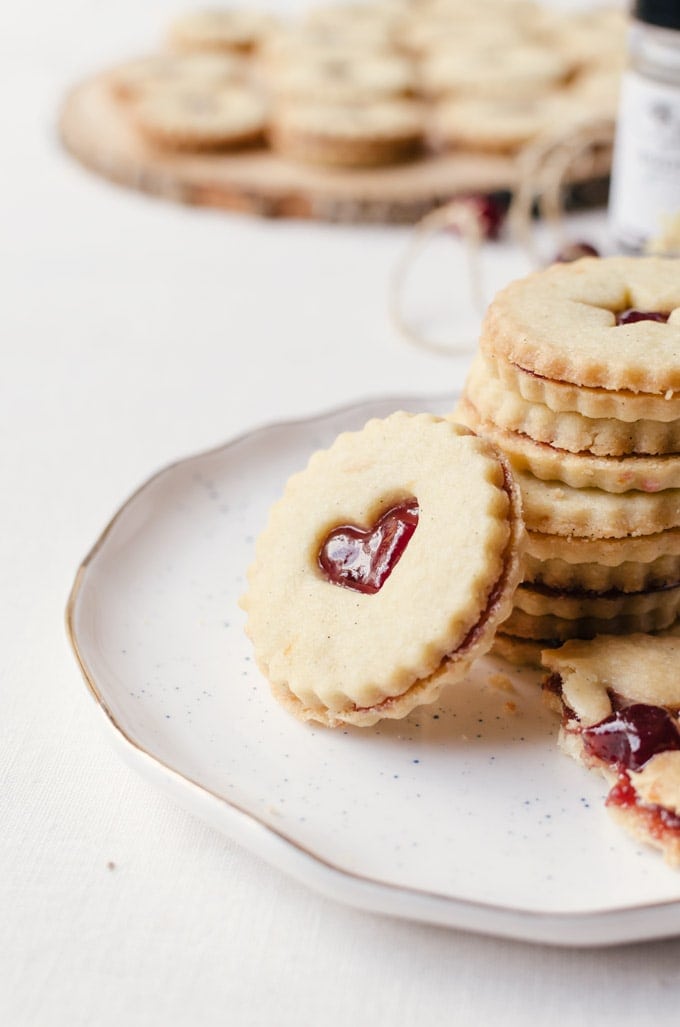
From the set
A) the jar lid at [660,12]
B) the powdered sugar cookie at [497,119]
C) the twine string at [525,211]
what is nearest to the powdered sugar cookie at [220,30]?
the powdered sugar cookie at [497,119]

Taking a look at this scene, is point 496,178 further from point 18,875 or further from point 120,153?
point 18,875

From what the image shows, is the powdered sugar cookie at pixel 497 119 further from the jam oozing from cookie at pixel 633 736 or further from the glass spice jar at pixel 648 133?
the jam oozing from cookie at pixel 633 736

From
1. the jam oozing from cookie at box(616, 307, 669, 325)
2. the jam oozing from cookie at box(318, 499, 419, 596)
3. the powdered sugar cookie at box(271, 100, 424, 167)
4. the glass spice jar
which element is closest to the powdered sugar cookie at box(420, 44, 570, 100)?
the powdered sugar cookie at box(271, 100, 424, 167)

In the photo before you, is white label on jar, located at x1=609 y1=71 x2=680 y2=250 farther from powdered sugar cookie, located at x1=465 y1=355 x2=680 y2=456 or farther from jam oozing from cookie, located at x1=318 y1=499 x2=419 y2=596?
jam oozing from cookie, located at x1=318 y1=499 x2=419 y2=596

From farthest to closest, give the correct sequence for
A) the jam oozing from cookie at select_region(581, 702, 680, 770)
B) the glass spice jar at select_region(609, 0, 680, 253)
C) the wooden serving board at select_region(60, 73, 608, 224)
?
the wooden serving board at select_region(60, 73, 608, 224)
the glass spice jar at select_region(609, 0, 680, 253)
the jam oozing from cookie at select_region(581, 702, 680, 770)

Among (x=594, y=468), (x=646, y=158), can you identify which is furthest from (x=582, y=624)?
(x=646, y=158)

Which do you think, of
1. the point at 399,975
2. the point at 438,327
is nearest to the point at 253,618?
the point at 399,975
